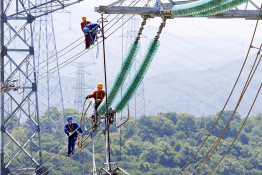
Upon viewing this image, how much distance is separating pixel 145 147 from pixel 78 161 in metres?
21.0

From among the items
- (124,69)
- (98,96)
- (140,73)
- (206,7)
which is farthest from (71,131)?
(206,7)

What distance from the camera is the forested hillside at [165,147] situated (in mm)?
111000

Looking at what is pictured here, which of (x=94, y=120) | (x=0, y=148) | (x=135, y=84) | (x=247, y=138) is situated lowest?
(x=247, y=138)

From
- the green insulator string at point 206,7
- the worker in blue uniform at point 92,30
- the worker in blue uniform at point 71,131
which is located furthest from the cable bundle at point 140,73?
the worker in blue uniform at point 71,131

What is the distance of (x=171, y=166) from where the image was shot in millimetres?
122188

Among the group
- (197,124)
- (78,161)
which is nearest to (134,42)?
(78,161)

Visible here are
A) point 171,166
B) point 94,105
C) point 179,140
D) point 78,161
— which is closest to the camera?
point 94,105

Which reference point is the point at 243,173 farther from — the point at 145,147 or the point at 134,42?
the point at 134,42

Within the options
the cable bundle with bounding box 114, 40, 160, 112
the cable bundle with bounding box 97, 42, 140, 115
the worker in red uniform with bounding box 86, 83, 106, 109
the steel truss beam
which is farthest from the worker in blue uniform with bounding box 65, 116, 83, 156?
the steel truss beam

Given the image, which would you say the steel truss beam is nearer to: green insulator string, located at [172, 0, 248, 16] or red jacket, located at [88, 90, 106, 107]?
green insulator string, located at [172, 0, 248, 16]

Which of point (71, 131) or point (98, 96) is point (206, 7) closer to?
point (98, 96)

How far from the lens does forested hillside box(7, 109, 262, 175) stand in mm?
111000

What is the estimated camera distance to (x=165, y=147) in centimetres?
12594

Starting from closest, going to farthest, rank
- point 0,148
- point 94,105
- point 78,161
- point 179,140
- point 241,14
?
1. point 241,14
2. point 94,105
3. point 0,148
4. point 78,161
5. point 179,140
